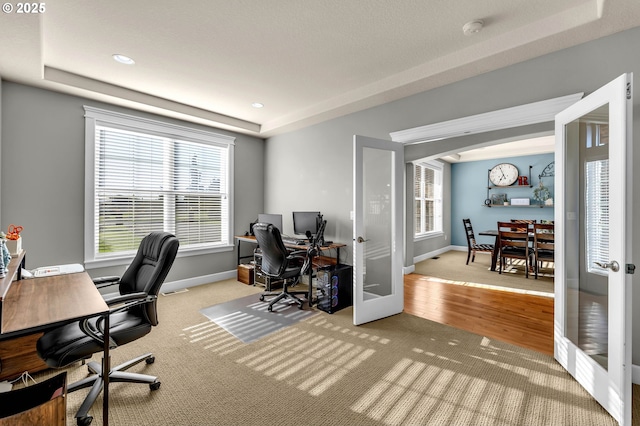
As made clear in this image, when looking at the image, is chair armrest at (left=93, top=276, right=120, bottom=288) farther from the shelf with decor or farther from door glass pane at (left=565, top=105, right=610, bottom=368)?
the shelf with decor

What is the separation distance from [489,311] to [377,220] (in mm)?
1802

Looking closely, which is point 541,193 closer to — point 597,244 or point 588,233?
point 588,233

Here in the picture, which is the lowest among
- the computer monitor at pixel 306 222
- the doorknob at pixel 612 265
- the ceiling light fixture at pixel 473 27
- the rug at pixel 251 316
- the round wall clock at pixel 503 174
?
the rug at pixel 251 316

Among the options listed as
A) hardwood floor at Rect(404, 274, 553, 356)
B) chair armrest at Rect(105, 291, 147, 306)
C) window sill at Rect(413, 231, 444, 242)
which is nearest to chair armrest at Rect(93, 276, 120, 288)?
chair armrest at Rect(105, 291, 147, 306)

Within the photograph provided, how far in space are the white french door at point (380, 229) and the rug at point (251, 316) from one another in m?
0.79

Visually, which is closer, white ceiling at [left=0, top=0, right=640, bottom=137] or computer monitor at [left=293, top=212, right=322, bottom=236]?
white ceiling at [left=0, top=0, right=640, bottom=137]

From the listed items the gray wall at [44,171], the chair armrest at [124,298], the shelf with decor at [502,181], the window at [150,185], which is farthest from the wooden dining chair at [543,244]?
the gray wall at [44,171]

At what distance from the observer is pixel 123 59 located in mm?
2871

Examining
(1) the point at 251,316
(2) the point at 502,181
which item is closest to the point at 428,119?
(1) the point at 251,316

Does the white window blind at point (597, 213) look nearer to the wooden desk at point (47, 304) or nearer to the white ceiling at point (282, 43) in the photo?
the white ceiling at point (282, 43)

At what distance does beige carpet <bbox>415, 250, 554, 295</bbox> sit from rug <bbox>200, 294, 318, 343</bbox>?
9.85 ft

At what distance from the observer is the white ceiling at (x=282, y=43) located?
7.04 ft

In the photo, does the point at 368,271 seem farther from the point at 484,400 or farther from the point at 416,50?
the point at 416,50

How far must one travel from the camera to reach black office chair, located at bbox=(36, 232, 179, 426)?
64.7 inches
